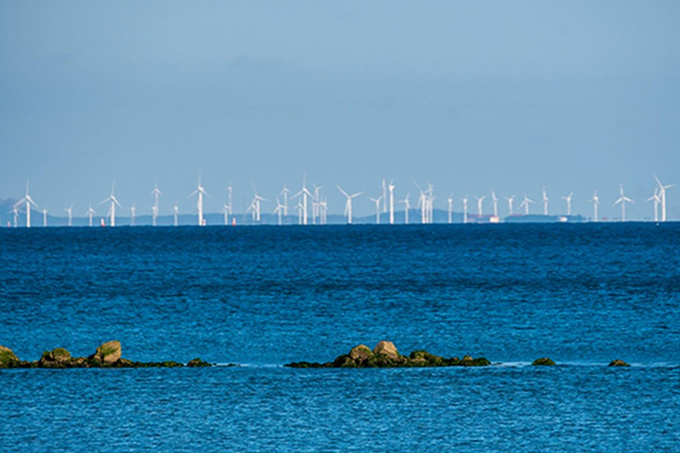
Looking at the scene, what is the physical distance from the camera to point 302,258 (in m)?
131

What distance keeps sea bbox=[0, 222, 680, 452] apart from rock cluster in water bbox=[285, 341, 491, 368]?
0.98 m

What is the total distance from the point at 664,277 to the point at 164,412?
2509 inches

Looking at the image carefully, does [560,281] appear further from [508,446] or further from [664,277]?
[508,446]

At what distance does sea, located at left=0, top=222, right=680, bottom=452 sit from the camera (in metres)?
30.3

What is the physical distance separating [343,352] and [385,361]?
6.65m

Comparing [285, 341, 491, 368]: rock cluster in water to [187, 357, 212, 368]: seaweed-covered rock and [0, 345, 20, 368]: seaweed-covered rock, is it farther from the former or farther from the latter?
[0, 345, 20, 368]: seaweed-covered rock

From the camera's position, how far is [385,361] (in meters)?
42.8

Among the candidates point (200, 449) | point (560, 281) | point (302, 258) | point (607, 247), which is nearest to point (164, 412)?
point (200, 449)

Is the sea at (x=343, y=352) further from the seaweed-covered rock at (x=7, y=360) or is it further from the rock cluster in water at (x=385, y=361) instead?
the seaweed-covered rock at (x=7, y=360)

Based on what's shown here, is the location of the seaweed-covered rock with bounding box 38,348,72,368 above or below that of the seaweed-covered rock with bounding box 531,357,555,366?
above

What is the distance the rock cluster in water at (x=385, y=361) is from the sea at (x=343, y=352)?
984 millimetres

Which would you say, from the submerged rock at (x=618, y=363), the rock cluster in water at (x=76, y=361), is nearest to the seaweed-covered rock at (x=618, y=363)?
the submerged rock at (x=618, y=363)

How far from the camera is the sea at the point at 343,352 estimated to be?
30.3 m

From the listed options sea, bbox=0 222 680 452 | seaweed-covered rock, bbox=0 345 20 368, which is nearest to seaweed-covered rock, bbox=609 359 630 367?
sea, bbox=0 222 680 452
